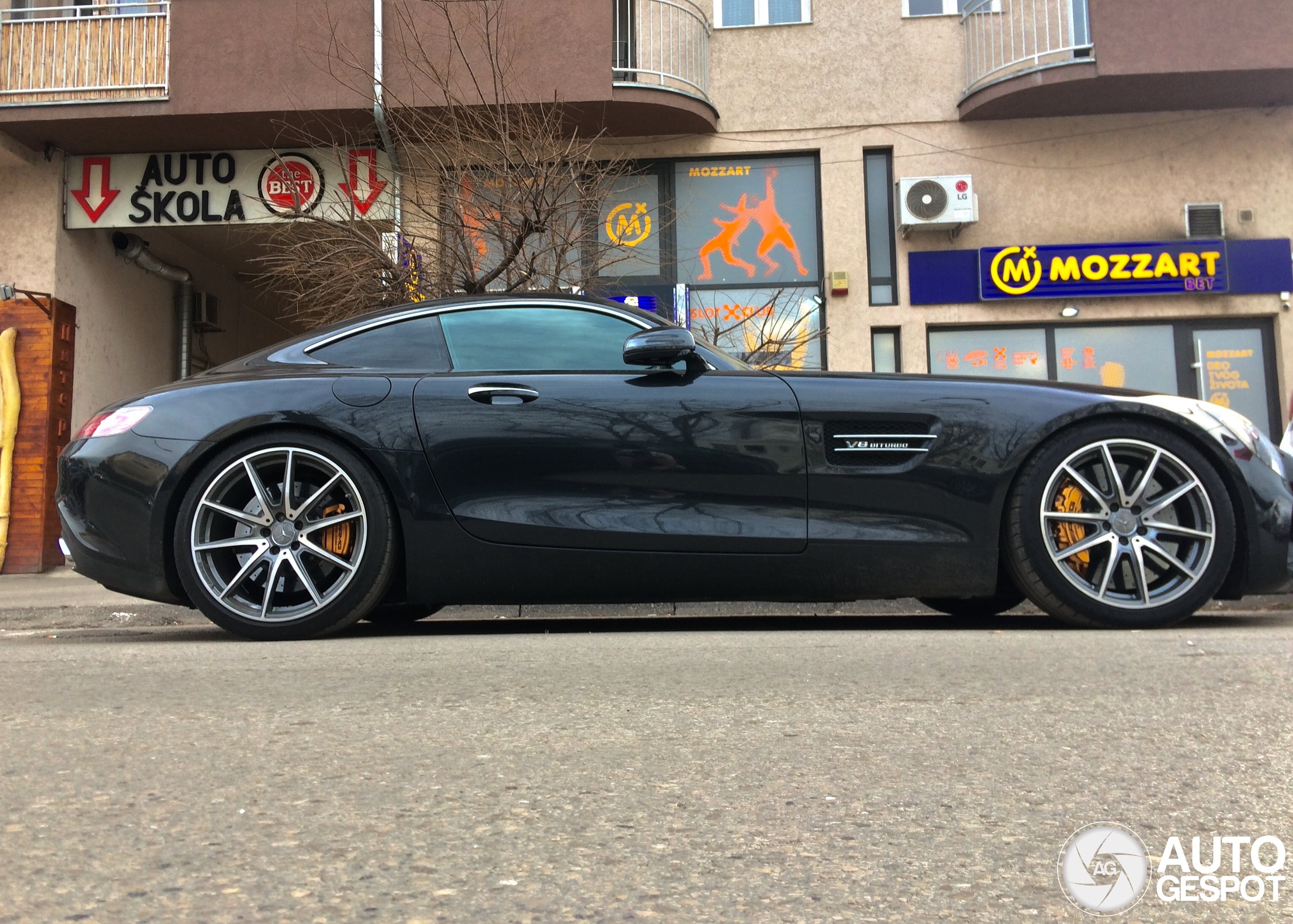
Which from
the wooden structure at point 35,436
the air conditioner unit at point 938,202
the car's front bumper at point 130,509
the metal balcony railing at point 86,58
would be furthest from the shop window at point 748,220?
the car's front bumper at point 130,509

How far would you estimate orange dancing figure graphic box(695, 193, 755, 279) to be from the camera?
1255 centimetres

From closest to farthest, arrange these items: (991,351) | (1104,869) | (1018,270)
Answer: (1104,869), (1018,270), (991,351)

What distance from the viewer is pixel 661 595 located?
3.95m

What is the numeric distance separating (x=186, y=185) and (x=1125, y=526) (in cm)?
1153

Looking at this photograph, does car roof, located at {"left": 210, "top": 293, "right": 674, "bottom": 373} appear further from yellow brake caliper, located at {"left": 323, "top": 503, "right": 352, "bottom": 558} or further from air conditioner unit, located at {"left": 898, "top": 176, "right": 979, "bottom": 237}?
air conditioner unit, located at {"left": 898, "top": 176, "right": 979, "bottom": 237}

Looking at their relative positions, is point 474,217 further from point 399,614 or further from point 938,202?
point 938,202

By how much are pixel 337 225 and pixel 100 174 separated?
5.00 metres

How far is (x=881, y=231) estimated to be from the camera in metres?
12.7

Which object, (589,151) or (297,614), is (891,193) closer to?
(589,151)

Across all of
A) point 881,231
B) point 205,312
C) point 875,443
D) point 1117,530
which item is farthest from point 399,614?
point 205,312

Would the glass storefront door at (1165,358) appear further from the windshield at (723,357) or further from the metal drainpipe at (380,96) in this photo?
the windshield at (723,357)

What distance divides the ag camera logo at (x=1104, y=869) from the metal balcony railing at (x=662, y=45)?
11.2m

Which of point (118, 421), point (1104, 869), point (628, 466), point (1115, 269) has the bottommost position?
point (1104, 869)

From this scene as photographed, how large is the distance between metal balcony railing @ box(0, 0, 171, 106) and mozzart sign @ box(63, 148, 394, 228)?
96 centimetres
